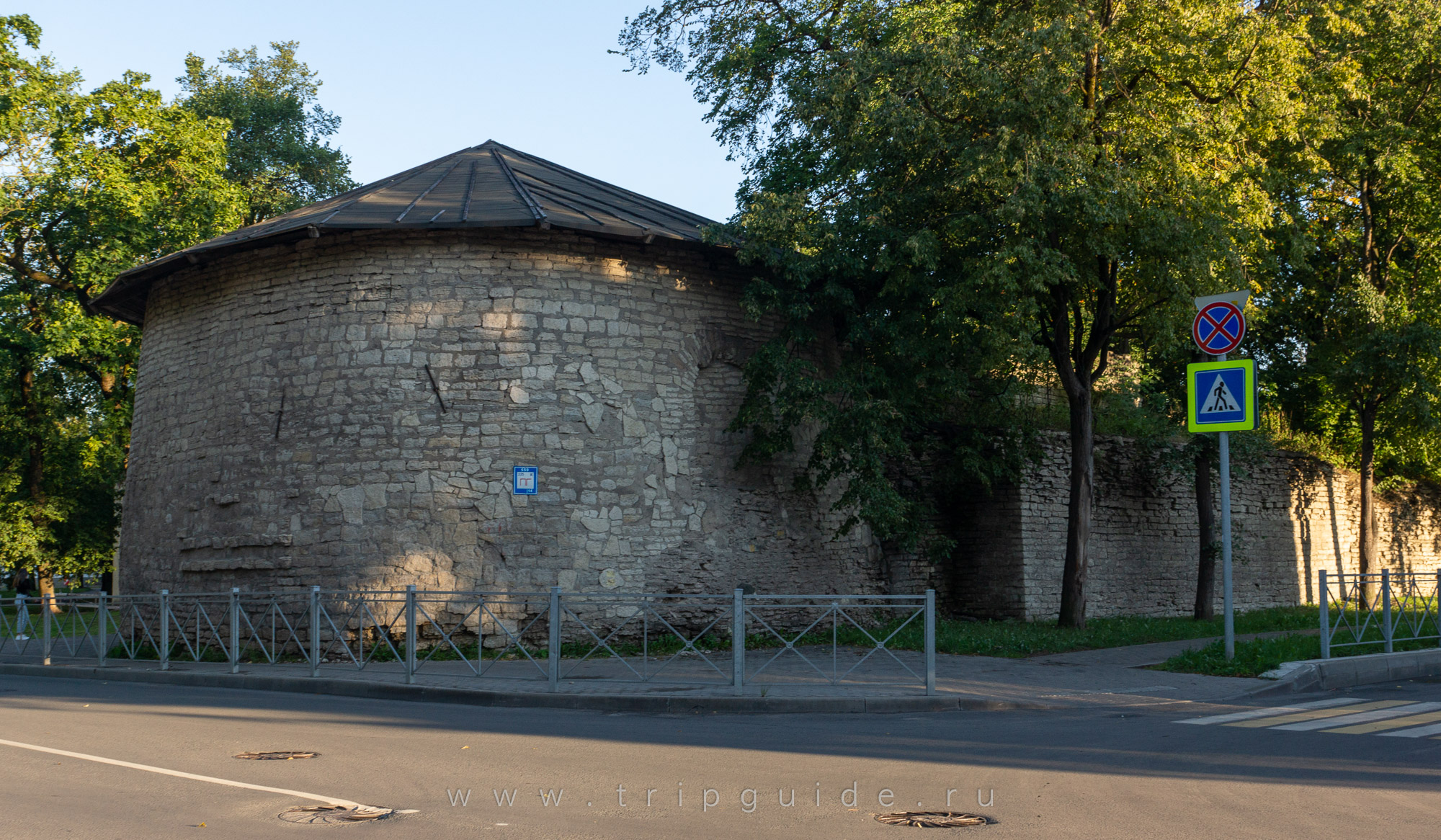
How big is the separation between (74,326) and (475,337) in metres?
12.1

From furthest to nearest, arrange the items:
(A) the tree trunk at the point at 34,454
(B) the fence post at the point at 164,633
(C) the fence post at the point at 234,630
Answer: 1. (A) the tree trunk at the point at 34,454
2. (B) the fence post at the point at 164,633
3. (C) the fence post at the point at 234,630

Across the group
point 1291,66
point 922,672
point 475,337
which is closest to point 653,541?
point 475,337

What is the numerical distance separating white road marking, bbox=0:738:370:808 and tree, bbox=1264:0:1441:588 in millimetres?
16139

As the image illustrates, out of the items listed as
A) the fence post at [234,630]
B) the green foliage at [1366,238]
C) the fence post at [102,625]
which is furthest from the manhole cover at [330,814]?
the green foliage at [1366,238]

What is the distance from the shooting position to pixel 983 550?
18344 mm

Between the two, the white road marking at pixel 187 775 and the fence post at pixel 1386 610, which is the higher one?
the fence post at pixel 1386 610

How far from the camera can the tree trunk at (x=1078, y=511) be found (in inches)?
621

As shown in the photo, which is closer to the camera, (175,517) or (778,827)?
(778,827)

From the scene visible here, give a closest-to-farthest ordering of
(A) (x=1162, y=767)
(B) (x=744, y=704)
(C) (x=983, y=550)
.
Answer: (A) (x=1162, y=767), (B) (x=744, y=704), (C) (x=983, y=550)

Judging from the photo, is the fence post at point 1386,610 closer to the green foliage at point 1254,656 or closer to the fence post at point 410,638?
the green foliage at point 1254,656

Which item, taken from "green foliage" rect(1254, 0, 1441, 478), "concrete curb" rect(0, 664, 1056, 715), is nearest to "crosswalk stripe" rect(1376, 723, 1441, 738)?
"concrete curb" rect(0, 664, 1056, 715)

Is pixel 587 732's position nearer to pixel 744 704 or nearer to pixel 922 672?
pixel 744 704

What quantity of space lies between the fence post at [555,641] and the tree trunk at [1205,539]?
1372cm

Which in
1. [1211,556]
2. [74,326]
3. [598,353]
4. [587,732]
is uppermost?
[74,326]
